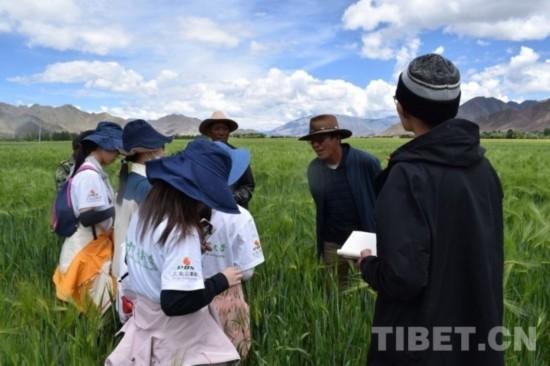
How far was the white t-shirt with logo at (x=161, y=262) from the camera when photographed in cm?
159

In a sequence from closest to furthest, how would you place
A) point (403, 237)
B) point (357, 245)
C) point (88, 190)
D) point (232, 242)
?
point (403, 237), point (357, 245), point (232, 242), point (88, 190)

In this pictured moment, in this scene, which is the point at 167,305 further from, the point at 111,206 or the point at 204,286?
the point at 111,206

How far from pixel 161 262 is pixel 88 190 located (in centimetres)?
148

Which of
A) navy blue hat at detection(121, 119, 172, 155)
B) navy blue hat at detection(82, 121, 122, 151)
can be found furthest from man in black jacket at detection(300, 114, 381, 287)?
navy blue hat at detection(82, 121, 122, 151)

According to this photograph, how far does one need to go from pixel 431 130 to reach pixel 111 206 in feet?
7.14

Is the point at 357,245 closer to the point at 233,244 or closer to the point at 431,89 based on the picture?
the point at 233,244

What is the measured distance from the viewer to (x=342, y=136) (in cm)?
347

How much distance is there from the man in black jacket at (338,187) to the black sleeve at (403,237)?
70.1 inches

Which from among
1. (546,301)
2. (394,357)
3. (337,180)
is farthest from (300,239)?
(394,357)

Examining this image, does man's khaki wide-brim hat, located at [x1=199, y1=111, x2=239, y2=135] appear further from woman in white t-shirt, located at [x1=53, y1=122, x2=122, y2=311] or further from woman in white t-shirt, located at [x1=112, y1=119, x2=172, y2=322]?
woman in white t-shirt, located at [x1=112, y1=119, x2=172, y2=322]

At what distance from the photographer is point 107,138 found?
3.16 m

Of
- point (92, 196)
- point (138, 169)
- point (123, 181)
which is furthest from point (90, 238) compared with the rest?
point (138, 169)

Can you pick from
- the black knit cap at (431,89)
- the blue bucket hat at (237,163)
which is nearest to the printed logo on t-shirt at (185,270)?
the blue bucket hat at (237,163)

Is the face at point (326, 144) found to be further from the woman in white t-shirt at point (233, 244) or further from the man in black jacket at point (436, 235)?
the man in black jacket at point (436, 235)
